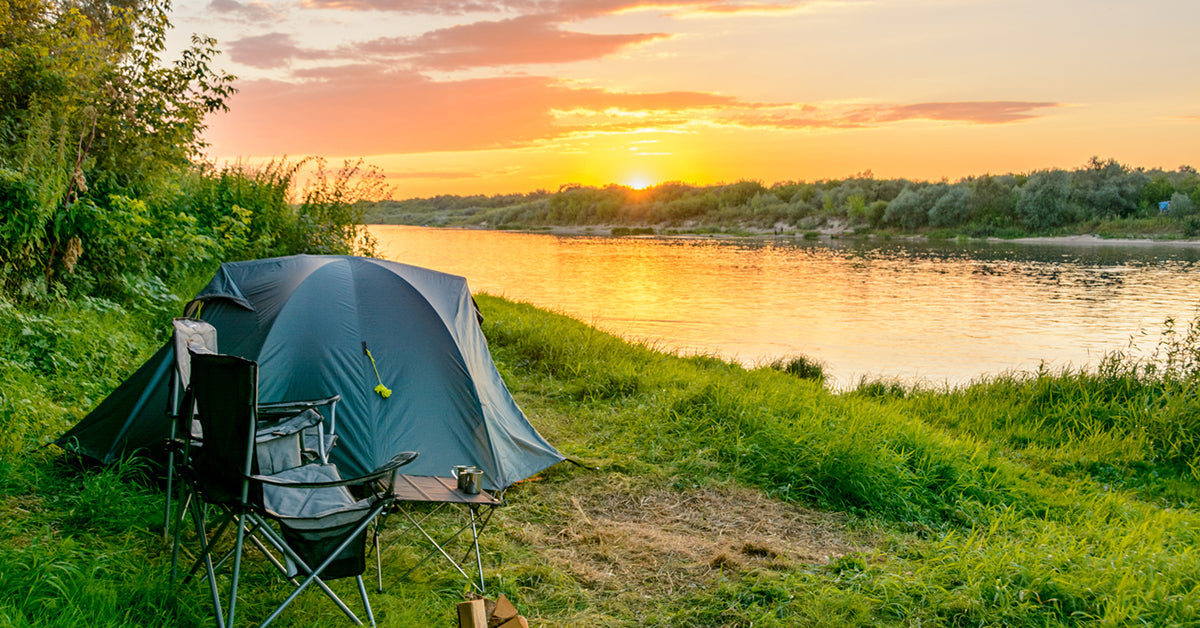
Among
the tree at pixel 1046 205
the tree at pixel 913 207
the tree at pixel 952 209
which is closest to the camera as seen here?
the tree at pixel 1046 205

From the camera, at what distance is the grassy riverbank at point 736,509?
10.8 feet

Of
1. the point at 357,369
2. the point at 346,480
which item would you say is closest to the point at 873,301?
the point at 357,369

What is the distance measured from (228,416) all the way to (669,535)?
2549 mm

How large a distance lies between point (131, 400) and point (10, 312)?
2254 millimetres

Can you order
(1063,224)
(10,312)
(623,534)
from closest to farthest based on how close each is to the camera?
(623,534), (10,312), (1063,224)

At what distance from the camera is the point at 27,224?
6121 mm

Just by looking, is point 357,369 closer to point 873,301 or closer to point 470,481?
point 470,481

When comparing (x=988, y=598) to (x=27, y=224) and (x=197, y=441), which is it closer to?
(x=197, y=441)

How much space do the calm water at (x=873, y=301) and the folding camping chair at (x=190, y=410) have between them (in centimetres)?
714

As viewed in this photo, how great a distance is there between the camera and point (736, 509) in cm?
482

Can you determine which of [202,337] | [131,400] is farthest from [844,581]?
[131,400]

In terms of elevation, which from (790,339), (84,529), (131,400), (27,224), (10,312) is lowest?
(790,339)

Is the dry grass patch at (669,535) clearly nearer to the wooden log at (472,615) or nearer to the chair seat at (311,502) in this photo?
the wooden log at (472,615)

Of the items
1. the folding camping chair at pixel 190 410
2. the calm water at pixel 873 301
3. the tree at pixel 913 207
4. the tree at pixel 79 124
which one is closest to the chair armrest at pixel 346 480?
the folding camping chair at pixel 190 410
